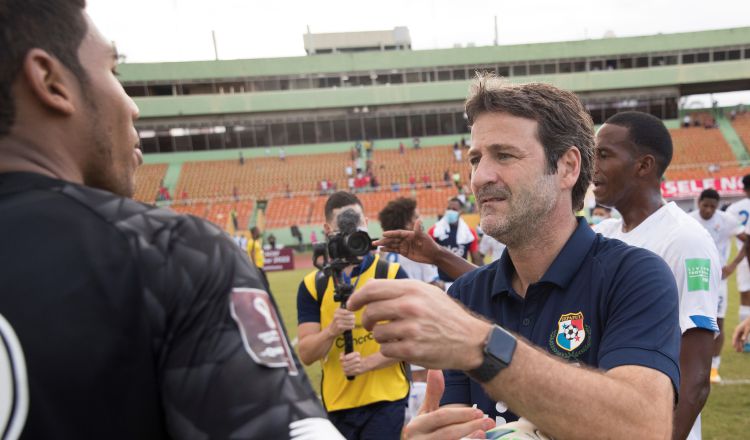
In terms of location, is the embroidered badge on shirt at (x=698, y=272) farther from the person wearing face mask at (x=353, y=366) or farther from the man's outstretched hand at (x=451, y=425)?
the person wearing face mask at (x=353, y=366)

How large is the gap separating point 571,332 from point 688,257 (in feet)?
4.75

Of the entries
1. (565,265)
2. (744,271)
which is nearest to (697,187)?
(744,271)

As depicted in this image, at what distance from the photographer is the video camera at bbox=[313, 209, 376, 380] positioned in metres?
2.78

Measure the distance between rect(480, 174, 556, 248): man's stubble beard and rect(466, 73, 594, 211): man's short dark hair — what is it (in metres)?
0.08

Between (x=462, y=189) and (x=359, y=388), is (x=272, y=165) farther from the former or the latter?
(x=359, y=388)

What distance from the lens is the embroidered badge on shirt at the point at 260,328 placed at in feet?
2.96

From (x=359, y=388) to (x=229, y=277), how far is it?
10.6 feet

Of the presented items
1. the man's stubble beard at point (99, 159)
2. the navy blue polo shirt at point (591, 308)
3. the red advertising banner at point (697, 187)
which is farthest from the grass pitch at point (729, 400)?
the red advertising banner at point (697, 187)

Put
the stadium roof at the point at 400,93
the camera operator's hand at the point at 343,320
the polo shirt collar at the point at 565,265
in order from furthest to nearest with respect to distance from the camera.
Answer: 1. the stadium roof at the point at 400,93
2. the camera operator's hand at the point at 343,320
3. the polo shirt collar at the point at 565,265

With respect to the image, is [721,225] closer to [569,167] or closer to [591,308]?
[569,167]

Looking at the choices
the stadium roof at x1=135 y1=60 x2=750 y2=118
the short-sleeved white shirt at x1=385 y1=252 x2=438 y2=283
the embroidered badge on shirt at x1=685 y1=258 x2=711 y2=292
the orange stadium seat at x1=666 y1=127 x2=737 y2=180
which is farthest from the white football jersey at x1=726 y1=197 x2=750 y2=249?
the stadium roof at x1=135 y1=60 x2=750 y2=118

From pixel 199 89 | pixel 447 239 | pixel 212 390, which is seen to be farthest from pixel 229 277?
pixel 199 89

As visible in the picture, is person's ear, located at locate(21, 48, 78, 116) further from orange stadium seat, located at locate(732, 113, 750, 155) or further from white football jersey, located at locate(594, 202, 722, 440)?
orange stadium seat, located at locate(732, 113, 750, 155)

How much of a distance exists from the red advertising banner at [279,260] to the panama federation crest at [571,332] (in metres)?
23.9
